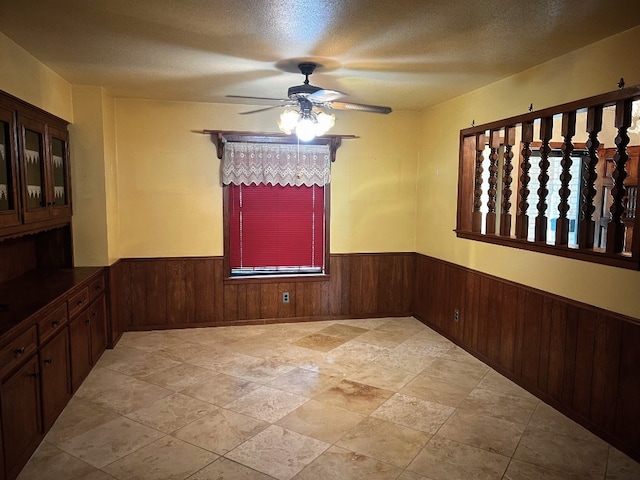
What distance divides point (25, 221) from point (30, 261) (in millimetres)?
1091

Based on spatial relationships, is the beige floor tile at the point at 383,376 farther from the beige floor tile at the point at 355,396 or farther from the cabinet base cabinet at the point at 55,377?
the cabinet base cabinet at the point at 55,377

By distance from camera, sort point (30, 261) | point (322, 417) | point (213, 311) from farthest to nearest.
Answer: point (213, 311) < point (30, 261) < point (322, 417)

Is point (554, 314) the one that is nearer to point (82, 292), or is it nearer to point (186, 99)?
point (82, 292)

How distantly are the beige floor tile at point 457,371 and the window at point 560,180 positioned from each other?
3.75 feet

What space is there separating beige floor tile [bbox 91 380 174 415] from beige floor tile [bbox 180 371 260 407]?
20 cm

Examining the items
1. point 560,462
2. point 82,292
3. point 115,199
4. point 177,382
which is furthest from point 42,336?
point 560,462

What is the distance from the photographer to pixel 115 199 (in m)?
4.73

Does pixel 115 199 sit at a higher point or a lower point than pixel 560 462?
higher

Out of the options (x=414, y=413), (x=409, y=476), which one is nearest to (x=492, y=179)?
(x=414, y=413)

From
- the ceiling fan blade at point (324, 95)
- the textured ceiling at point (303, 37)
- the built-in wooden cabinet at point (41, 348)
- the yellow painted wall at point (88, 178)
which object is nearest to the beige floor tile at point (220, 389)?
the built-in wooden cabinet at point (41, 348)

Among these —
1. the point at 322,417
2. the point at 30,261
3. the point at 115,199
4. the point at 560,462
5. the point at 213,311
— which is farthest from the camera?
the point at 213,311

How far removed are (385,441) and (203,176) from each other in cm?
338

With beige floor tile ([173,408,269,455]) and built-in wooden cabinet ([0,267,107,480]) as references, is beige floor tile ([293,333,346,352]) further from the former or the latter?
built-in wooden cabinet ([0,267,107,480])

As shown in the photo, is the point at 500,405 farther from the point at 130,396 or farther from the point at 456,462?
the point at 130,396
